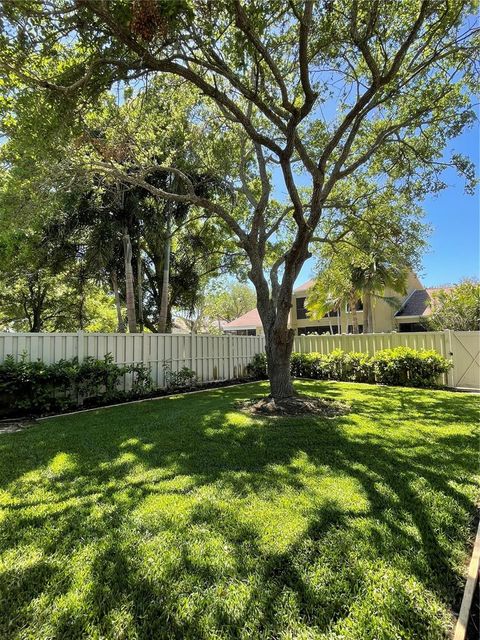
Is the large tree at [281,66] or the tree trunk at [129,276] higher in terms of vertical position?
the large tree at [281,66]

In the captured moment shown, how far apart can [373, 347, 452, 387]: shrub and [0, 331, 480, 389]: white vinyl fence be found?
0.64 m

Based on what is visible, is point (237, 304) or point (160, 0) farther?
point (237, 304)

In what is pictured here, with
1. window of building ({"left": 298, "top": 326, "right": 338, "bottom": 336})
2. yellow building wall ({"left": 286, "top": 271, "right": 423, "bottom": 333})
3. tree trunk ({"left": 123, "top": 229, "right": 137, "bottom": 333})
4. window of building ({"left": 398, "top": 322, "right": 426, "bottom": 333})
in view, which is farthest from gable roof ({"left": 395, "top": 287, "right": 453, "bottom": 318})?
tree trunk ({"left": 123, "top": 229, "right": 137, "bottom": 333})

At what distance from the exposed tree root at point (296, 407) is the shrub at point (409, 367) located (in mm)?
3764

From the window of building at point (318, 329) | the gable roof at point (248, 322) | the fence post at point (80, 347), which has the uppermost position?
the gable roof at point (248, 322)

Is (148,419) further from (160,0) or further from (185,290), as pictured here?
(185,290)

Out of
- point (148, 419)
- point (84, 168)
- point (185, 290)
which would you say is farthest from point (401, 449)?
point (185, 290)

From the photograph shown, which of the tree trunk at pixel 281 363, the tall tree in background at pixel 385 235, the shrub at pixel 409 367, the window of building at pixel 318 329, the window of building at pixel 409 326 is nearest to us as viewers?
the tree trunk at pixel 281 363

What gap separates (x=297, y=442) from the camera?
16.2 ft

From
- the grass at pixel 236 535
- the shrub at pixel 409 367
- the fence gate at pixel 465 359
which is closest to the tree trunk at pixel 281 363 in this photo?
the grass at pixel 236 535

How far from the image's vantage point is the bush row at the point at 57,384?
278 inches

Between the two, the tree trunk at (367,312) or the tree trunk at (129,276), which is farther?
the tree trunk at (367,312)

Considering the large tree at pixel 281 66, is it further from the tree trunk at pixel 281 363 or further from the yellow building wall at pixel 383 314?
the yellow building wall at pixel 383 314

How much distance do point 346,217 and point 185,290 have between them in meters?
7.53
